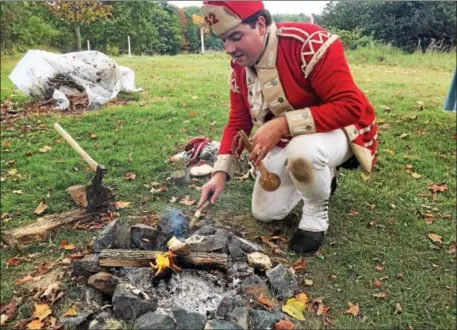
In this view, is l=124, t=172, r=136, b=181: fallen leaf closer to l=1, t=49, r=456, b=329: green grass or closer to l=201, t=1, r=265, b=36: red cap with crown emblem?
l=1, t=49, r=456, b=329: green grass

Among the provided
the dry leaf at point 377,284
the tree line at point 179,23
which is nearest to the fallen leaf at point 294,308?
the dry leaf at point 377,284

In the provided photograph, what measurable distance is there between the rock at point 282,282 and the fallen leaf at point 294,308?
0.05 metres

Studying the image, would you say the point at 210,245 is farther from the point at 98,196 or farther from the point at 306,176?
the point at 98,196

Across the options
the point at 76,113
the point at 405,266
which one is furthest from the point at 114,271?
the point at 76,113

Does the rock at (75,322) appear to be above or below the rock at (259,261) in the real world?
below

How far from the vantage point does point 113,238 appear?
7.39ft

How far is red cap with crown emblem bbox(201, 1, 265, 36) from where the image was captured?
5.41ft

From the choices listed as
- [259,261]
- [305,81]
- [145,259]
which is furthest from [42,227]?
[305,81]

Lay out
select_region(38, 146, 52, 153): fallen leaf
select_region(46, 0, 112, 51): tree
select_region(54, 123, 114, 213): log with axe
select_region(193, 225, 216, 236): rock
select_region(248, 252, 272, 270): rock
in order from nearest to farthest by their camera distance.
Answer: select_region(46, 0, 112, 51): tree < select_region(248, 252, 272, 270): rock < select_region(193, 225, 216, 236): rock < select_region(54, 123, 114, 213): log with axe < select_region(38, 146, 52, 153): fallen leaf

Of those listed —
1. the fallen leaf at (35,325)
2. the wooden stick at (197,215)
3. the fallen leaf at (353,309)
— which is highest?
the wooden stick at (197,215)

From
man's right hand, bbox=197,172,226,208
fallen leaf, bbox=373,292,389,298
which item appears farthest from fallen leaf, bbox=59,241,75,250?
fallen leaf, bbox=373,292,389,298

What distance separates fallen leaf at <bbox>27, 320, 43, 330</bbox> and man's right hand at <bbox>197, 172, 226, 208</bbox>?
91 centimetres

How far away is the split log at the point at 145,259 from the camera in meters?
2.07

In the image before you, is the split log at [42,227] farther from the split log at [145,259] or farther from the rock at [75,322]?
the rock at [75,322]
